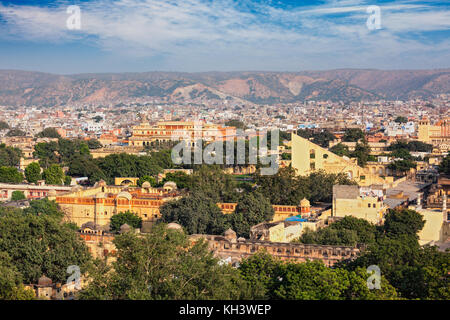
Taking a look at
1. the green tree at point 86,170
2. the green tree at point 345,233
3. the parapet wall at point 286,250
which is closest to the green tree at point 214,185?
the green tree at point 345,233

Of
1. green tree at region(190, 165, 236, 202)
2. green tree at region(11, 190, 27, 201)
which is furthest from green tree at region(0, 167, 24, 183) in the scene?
green tree at region(190, 165, 236, 202)

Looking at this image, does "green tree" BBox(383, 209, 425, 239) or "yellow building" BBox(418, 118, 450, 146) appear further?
"yellow building" BBox(418, 118, 450, 146)

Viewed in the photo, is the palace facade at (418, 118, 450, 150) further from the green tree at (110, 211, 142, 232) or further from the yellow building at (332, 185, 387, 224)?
the green tree at (110, 211, 142, 232)

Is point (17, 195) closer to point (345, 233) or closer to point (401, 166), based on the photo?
point (345, 233)

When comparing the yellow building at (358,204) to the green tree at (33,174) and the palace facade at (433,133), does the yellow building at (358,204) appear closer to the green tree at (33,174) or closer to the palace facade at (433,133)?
the green tree at (33,174)

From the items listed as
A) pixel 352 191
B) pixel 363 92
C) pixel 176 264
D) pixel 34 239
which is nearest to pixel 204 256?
pixel 176 264
